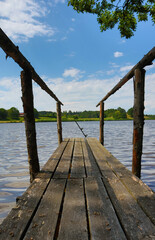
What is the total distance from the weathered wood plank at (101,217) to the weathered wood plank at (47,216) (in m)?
0.32

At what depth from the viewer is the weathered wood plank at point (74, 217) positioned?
130 cm

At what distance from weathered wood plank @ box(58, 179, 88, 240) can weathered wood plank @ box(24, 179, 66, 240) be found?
7 centimetres

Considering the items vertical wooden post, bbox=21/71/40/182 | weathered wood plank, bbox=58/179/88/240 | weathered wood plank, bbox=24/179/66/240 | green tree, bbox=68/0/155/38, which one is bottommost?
weathered wood plank, bbox=58/179/88/240

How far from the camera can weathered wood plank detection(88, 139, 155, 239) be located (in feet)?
Answer: 4.27

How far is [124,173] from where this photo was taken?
277cm

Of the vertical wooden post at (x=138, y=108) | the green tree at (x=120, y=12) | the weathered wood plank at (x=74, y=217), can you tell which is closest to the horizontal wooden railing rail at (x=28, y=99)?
the weathered wood plank at (x=74, y=217)

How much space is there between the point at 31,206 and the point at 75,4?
9.01 meters

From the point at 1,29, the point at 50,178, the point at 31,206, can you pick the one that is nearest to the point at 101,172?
the point at 50,178

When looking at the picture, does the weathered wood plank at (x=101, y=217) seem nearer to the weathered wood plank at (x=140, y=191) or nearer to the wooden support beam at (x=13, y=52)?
the weathered wood plank at (x=140, y=191)

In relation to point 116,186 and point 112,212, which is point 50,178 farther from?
point 112,212

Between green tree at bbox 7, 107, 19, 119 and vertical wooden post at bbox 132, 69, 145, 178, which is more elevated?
green tree at bbox 7, 107, 19, 119

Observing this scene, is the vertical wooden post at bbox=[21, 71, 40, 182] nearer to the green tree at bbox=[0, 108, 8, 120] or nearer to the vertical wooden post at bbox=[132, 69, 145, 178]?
the vertical wooden post at bbox=[132, 69, 145, 178]

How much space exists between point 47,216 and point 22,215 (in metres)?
0.24

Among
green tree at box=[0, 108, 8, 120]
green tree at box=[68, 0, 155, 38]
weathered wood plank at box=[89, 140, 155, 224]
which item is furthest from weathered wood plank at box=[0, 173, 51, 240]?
green tree at box=[0, 108, 8, 120]
